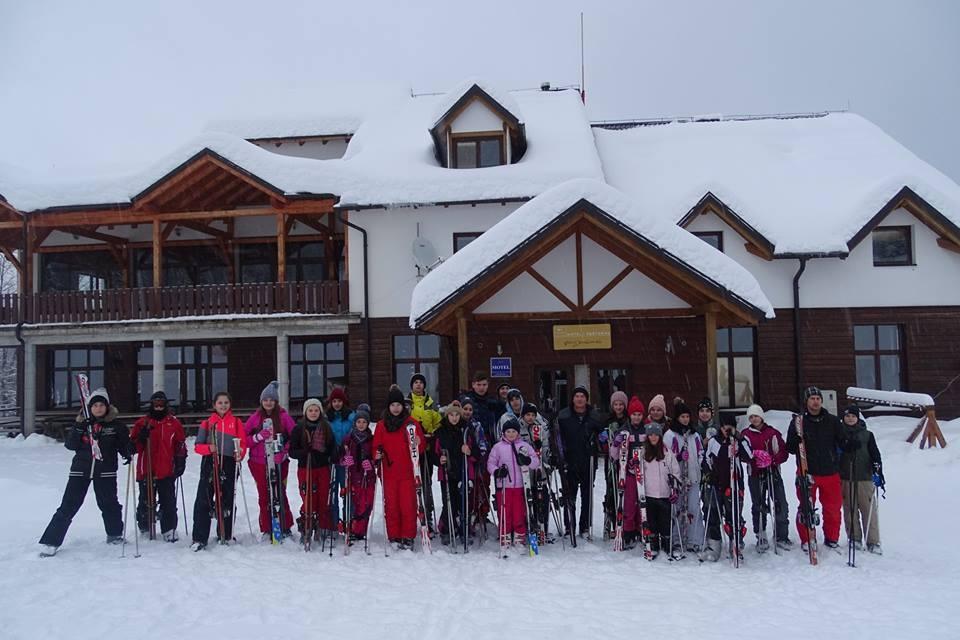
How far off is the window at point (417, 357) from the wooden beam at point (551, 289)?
621cm

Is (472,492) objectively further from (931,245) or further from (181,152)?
(931,245)

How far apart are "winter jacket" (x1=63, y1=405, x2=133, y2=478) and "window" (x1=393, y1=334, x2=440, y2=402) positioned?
925 cm

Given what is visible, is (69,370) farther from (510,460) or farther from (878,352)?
(878,352)

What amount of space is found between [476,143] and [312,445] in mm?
11686

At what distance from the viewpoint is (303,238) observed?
18.3 meters

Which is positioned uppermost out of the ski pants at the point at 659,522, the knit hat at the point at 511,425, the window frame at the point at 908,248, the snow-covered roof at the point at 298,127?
the snow-covered roof at the point at 298,127

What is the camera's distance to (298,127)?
19.6 meters

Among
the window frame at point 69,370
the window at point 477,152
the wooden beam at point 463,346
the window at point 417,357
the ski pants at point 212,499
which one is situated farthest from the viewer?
the window frame at point 69,370

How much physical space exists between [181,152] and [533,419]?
1295cm

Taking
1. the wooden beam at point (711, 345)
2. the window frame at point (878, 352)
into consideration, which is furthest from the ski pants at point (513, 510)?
the window frame at point (878, 352)

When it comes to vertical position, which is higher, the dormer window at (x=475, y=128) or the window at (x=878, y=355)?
the dormer window at (x=475, y=128)

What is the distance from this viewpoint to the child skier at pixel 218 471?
23.4ft

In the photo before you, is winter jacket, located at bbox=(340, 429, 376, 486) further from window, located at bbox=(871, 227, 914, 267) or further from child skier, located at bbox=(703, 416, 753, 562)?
window, located at bbox=(871, 227, 914, 267)

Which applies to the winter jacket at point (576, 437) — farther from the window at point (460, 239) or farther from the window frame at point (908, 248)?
the window frame at point (908, 248)
